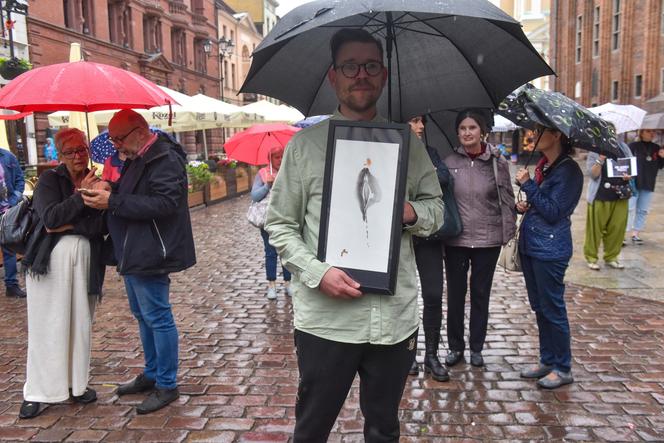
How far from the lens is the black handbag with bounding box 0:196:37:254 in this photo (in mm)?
3850

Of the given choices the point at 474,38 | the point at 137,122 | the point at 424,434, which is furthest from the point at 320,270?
the point at 137,122

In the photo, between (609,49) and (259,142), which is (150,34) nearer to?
(609,49)

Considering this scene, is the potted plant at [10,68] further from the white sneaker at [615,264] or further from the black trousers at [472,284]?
the white sneaker at [615,264]

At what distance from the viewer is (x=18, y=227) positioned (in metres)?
3.87

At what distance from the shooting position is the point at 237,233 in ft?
38.4

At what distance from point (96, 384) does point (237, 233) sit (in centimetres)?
747

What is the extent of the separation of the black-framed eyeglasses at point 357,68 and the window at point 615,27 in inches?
1366

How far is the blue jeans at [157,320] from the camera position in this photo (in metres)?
3.66

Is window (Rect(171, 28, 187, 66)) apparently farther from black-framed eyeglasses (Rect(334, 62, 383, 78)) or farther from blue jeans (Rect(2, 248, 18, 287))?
black-framed eyeglasses (Rect(334, 62, 383, 78))

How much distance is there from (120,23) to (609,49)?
28.1 m

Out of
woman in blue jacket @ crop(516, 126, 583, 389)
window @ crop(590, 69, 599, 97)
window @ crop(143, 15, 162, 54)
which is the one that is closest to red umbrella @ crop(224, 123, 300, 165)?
woman in blue jacket @ crop(516, 126, 583, 389)

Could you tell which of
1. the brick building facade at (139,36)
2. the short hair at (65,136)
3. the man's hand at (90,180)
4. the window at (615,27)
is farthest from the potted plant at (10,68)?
the window at (615,27)

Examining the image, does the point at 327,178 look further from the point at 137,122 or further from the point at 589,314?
the point at 589,314

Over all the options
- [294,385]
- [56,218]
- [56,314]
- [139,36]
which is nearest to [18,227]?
[56,218]
